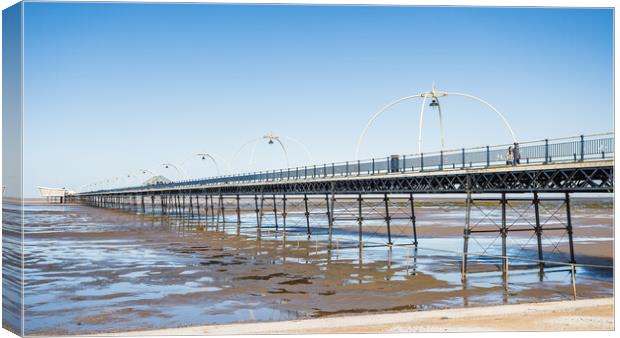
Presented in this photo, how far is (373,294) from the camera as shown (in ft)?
76.1

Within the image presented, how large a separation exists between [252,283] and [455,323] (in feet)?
38.6

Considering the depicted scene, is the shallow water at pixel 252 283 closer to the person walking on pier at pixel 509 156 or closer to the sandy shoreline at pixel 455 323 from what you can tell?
the sandy shoreline at pixel 455 323

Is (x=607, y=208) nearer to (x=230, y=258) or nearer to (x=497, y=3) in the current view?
(x=230, y=258)

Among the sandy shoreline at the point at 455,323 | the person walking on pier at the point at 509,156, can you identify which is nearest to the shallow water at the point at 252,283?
the sandy shoreline at the point at 455,323

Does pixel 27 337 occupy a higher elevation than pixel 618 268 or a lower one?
lower

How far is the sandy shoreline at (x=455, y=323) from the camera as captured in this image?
15.0 m

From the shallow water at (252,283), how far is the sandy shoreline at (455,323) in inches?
135

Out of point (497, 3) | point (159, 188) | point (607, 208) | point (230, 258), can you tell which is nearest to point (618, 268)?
point (497, 3)

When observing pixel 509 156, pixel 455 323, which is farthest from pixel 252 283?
pixel 455 323

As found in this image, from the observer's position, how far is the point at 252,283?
25.8 m

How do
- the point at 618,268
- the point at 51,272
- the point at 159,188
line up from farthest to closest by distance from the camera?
the point at 159,188 < the point at 51,272 < the point at 618,268

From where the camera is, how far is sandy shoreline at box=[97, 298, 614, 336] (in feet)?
49.2

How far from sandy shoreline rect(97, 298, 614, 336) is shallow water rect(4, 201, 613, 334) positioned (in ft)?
11.2

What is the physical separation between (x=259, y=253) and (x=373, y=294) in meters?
15.5
